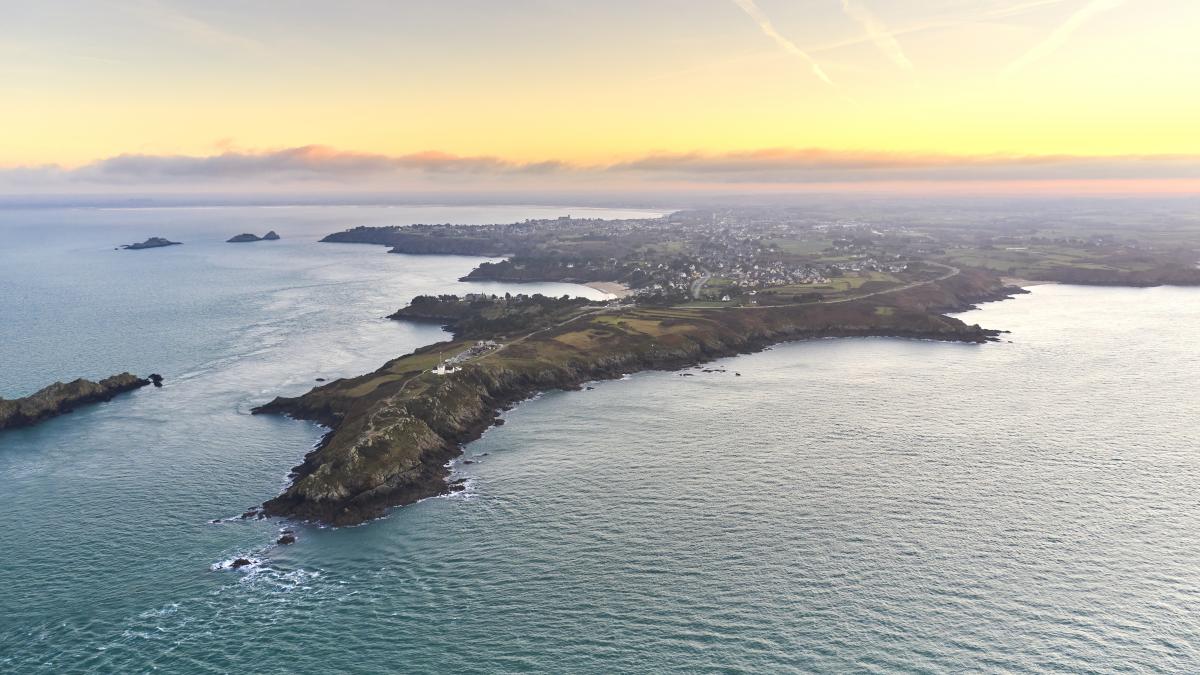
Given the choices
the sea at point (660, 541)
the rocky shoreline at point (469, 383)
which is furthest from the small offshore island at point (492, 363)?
the sea at point (660, 541)

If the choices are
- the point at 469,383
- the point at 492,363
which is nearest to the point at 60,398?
the point at 469,383

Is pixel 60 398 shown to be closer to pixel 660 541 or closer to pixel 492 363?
pixel 492 363

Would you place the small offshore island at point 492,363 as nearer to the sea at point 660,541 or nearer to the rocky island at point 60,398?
the sea at point 660,541

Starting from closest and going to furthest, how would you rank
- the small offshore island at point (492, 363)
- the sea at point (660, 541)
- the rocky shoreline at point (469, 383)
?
the sea at point (660, 541)
the rocky shoreline at point (469, 383)
the small offshore island at point (492, 363)

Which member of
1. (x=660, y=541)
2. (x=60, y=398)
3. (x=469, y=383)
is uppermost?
(x=469, y=383)

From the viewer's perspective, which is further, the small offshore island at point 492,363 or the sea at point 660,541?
the small offshore island at point 492,363

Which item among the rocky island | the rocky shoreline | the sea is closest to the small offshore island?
the rocky shoreline

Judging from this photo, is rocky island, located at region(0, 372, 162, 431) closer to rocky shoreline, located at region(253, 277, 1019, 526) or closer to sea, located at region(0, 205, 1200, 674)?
sea, located at region(0, 205, 1200, 674)
